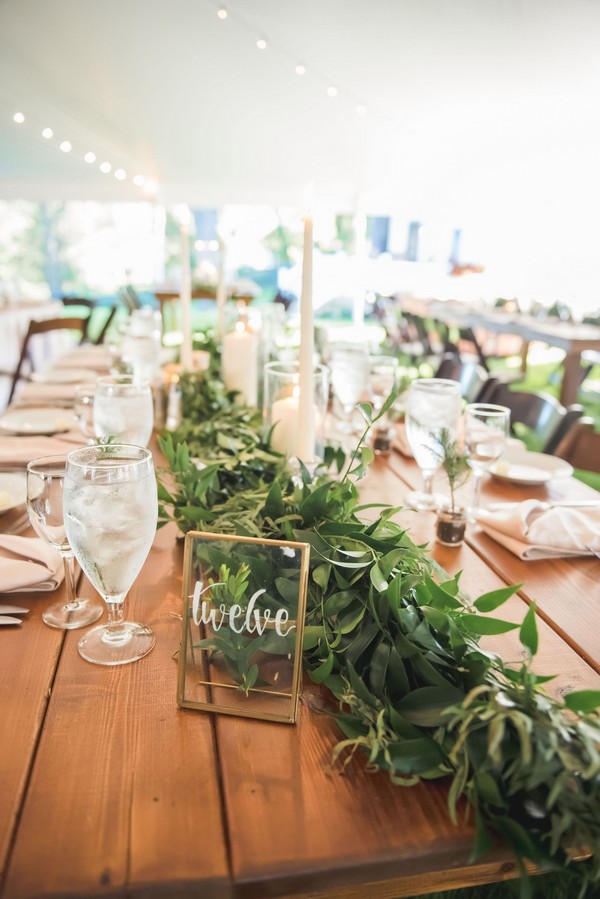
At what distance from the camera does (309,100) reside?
21.8ft

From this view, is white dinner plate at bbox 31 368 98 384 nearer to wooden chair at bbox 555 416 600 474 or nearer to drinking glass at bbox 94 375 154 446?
drinking glass at bbox 94 375 154 446

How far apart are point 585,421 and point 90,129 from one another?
731 centimetres

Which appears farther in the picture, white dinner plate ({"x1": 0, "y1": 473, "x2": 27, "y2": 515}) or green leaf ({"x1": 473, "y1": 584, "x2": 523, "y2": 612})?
white dinner plate ({"x1": 0, "y1": 473, "x2": 27, "y2": 515})

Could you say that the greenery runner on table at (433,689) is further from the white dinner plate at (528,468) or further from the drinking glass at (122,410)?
the white dinner plate at (528,468)

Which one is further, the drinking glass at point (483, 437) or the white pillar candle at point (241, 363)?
the white pillar candle at point (241, 363)

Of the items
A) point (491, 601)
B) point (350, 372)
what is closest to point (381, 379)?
point (350, 372)

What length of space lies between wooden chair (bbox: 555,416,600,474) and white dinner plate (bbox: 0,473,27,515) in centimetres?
124

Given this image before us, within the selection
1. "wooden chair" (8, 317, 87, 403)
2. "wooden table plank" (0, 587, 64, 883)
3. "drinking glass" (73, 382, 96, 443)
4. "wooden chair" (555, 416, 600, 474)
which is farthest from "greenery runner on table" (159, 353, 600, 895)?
"wooden chair" (8, 317, 87, 403)

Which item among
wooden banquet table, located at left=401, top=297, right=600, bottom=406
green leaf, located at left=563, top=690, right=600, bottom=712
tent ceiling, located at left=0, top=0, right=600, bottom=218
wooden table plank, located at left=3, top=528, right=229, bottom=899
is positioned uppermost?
tent ceiling, located at left=0, top=0, right=600, bottom=218

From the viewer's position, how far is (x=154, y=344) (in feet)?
6.87

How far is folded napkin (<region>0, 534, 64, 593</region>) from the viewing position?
0.82 m

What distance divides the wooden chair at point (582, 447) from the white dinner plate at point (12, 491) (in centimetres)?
124

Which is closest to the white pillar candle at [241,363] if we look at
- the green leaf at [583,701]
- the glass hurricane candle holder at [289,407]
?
the glass hurricane candle holder at [289,407]

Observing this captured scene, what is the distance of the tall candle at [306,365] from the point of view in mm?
1034
